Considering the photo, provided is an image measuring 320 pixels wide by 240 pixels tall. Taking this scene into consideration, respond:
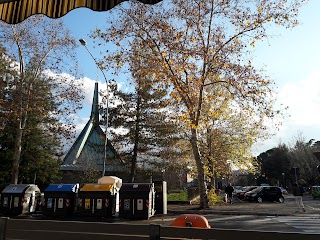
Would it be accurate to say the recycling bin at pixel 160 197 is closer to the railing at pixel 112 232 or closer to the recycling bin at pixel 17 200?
the recycling bin at pixel 17 200

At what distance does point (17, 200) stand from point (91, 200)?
4.93 metres

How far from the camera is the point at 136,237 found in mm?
3896

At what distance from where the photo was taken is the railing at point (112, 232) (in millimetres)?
3312

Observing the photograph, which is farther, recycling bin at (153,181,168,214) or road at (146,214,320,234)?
recycling bin at (153,181,168,214)

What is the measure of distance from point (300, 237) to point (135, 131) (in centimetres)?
2984

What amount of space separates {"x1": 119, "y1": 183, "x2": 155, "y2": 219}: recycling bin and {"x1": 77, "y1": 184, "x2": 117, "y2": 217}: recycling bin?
2.28 ft

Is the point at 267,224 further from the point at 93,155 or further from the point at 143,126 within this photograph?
the point at 93,155

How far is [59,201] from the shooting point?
18.0 metres

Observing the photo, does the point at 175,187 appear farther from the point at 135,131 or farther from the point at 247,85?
the point at 247,85

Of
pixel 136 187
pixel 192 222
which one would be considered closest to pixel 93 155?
pixel 136 187

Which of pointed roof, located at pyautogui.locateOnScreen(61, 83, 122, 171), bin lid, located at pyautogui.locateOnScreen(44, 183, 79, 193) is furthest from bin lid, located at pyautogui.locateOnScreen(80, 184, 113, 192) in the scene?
pointed roof, located at pyautogui.locateOnScreen(61, 83, 122, 171)

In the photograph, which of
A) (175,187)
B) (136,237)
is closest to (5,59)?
(136,237)

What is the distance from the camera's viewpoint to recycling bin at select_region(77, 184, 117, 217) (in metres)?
17.0

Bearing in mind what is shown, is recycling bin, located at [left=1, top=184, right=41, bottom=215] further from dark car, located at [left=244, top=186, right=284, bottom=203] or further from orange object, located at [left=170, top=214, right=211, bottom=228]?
dark car, located at [left=244, top=186, right=284, bottom=203]
